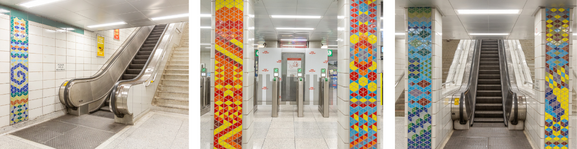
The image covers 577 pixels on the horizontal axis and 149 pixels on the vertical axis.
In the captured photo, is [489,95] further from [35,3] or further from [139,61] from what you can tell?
[139,61]

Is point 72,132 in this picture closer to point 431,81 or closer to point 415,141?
point 415,141

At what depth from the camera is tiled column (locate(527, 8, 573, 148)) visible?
8.52ft

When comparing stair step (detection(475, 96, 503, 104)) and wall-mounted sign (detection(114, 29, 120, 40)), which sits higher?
wall-mounted sign (detection(114, 29, 120, 40))

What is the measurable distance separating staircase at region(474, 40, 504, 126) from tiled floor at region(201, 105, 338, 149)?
2732mm

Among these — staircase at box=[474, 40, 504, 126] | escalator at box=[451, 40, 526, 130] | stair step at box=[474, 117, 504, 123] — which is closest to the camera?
escalator at box=[451, 40, 526, 130]

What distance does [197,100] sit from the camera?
43.9 inches

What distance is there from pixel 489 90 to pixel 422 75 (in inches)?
144


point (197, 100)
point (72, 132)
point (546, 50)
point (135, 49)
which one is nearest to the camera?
point (197, 100)

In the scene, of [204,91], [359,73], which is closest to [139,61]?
[204,91]

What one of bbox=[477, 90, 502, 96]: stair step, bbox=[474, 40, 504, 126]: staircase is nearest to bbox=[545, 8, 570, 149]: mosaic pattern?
bbox=[474, 40, 504, 126]: staircase

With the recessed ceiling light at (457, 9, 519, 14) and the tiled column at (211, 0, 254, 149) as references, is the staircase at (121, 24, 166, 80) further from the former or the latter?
the recessed ceiling light at (457, 9, 519, 14)

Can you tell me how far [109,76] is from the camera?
5004 mm

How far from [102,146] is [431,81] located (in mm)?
3799

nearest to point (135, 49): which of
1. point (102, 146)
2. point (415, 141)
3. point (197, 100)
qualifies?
point (102, 146)
